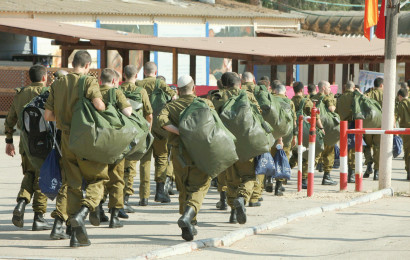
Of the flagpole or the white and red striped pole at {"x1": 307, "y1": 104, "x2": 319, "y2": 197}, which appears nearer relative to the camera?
the white and red striped pole at {"x1": 307, "y1": 104, "x2": 319, "y2": 197}

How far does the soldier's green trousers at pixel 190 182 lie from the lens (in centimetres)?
905

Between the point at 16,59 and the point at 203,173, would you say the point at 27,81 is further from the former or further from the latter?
the point at 203,173

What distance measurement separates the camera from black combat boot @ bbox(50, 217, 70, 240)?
891cm

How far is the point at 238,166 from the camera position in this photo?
10352 mm

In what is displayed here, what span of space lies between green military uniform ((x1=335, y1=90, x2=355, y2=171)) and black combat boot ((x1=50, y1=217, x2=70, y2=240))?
303 inches

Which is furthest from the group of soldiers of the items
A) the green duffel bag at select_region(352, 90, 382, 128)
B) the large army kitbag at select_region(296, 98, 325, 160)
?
the green duffel bag at select_region(352, 90, 382, 128)

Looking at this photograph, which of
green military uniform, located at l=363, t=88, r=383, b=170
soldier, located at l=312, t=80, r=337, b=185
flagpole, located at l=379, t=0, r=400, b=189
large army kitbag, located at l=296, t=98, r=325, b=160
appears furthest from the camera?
green military uniform, located at l=363, t=88, r=383, b=170

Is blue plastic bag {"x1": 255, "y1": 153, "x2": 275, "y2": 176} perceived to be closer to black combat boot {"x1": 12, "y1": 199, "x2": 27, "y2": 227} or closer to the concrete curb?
the concrete curb

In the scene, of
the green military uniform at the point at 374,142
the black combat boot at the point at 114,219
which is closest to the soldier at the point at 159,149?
the black combat boot at the point at 114,219

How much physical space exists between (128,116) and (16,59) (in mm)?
23429

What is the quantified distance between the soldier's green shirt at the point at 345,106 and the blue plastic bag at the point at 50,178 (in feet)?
25.6

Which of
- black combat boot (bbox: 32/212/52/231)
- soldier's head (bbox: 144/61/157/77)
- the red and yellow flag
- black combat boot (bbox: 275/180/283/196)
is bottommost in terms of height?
black combat boot (bbox: 275/180/283/196)

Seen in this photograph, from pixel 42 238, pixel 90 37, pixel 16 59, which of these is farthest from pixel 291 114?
pixel 16 59

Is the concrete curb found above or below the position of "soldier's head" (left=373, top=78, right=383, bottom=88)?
below
